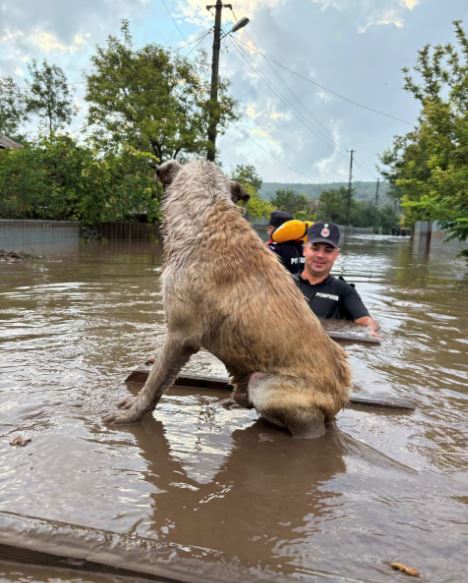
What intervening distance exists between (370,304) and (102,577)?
29.0 ft

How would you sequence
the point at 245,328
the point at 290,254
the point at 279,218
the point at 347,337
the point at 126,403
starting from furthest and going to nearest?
the point at 279,218
the point at 290,254
the point at 347,337
the point at 126,403
the point at 245,328

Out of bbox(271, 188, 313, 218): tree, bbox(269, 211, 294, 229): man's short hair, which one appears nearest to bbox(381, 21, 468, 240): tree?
bbox(269, 211, 294, 229): man's short hair

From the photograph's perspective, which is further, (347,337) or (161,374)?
(347,337)

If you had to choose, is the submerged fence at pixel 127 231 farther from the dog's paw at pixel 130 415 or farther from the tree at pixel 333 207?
the tree at pixel 333 207

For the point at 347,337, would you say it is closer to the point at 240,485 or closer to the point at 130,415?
the point at 130,415

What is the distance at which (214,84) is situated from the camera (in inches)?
1177

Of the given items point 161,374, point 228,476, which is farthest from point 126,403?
point 228,476

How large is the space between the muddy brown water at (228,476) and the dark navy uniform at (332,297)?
2.20 feet

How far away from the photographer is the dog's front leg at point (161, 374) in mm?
3729

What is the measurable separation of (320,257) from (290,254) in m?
2.43

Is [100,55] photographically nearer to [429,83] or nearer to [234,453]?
[429,83]

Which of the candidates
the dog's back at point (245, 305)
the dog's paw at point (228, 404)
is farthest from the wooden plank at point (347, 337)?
the dog's back at point (245, 305)

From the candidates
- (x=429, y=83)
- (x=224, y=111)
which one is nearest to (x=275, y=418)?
(x=429, y=83)

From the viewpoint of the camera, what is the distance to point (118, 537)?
2.24m
